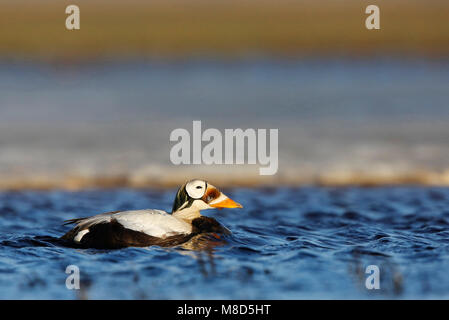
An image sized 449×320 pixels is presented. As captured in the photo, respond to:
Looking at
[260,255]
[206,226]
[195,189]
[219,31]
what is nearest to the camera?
[260,255]

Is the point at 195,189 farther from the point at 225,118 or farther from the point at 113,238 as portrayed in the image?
the point at 225,118

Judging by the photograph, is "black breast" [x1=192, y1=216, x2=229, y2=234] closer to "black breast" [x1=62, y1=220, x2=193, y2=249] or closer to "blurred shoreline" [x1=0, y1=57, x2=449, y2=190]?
"black breast" [x1=62, y1=220, x2=193, y2=249]

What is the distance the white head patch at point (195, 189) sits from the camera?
27.7 feet

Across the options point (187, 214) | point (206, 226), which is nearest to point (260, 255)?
point (206, 226)

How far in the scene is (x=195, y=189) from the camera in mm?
8445

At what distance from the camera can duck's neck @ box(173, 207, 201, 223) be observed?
8461 mm

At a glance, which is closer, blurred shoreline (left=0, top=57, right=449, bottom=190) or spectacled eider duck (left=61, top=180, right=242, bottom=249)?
spectacled eider duck (left=61, top=180, right=242, bottom=249)

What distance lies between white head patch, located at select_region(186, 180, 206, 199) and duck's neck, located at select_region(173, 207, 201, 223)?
0.15m

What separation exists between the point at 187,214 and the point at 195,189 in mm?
272

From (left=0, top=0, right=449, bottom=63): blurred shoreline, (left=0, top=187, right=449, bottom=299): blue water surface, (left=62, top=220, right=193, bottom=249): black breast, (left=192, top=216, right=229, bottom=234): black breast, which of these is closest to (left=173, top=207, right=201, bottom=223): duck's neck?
(left=192, top=216, right=229, bottom=234): black breast

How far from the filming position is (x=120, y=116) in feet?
52.2
